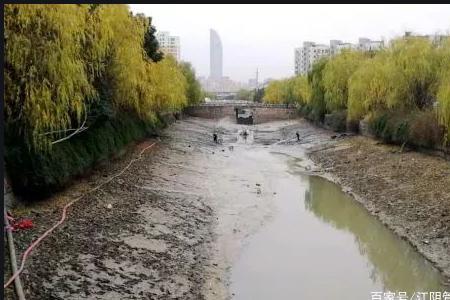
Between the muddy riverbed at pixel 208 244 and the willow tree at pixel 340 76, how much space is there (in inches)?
909

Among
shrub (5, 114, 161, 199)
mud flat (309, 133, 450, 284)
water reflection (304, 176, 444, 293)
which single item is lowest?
water reflection (304, 176, 444, 293)

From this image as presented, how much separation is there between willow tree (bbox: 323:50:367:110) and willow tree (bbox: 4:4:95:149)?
37.8 metres

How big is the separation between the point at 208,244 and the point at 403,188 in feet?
34.1

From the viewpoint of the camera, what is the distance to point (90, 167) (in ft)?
67.5

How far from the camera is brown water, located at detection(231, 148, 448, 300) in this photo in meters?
13.0

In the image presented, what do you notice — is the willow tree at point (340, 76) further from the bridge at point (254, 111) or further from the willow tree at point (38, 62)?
the willow tree at point (38, 62)

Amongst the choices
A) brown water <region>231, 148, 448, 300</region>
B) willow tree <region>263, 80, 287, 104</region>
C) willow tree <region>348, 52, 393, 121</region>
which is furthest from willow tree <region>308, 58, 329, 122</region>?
willow tree <region>263, 80, 287, 104</region>

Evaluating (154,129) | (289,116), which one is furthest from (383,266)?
(289,116)

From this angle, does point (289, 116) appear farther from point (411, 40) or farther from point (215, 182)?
point (215, 182)

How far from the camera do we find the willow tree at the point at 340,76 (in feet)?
158

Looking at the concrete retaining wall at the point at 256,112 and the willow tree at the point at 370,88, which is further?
the concrete retaining wall at the point at 256,112

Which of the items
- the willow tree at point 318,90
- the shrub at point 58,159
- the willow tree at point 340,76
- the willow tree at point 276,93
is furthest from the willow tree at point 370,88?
the willow tree at point 276,93

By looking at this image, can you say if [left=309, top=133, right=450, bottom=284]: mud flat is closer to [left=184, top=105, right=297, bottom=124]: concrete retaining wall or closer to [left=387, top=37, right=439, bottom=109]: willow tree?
[left=387, top=37, right=439, bottom=109]: willow tree

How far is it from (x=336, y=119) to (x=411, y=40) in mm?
14923
